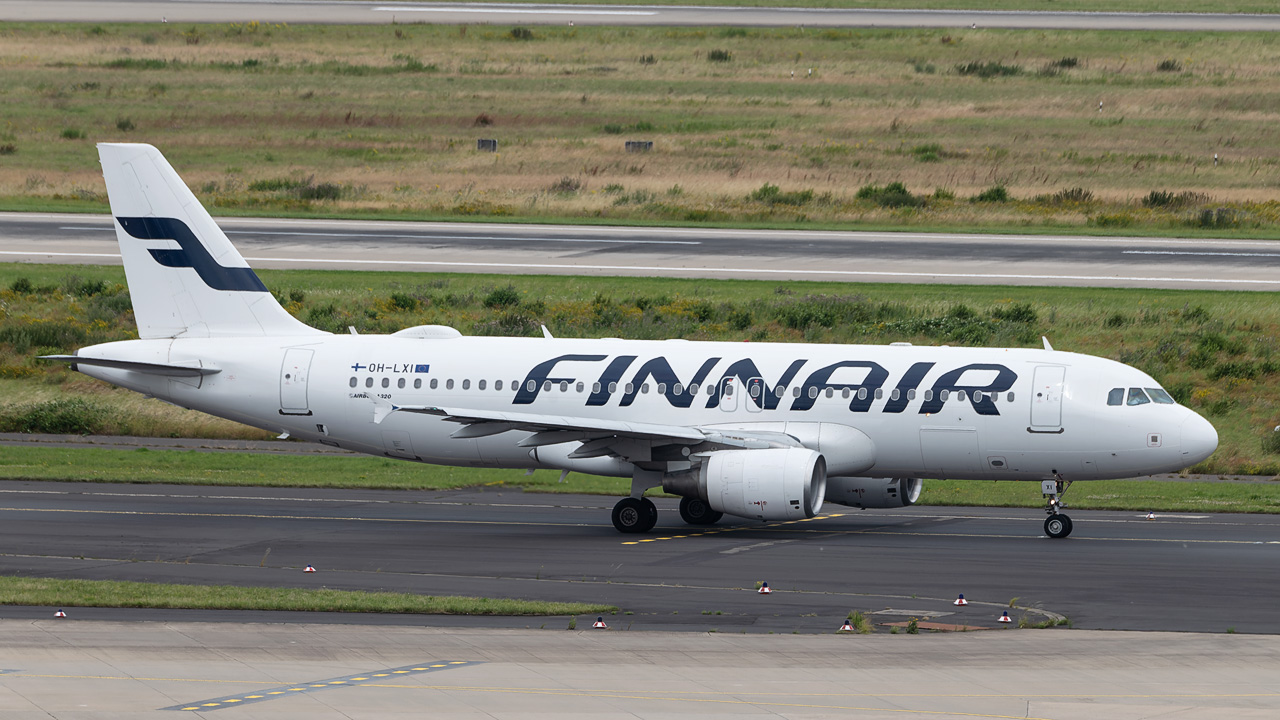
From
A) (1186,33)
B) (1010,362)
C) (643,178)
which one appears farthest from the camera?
(1186,33)

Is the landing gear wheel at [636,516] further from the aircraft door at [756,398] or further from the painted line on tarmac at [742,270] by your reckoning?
the painted line on tarmac at [742,270]

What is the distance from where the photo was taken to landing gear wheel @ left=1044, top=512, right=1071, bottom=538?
34.4 m

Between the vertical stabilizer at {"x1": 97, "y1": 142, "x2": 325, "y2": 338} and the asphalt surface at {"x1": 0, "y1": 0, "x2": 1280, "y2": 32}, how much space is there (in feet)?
351

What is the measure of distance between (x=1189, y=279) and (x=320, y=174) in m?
53.6

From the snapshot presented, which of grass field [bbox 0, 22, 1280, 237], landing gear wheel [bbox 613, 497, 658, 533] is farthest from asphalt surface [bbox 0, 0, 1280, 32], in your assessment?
landing gear wheel [bbox 613, 497, 658, 533]

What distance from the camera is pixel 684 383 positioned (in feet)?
120

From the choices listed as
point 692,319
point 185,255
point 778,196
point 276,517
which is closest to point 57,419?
point 185,255

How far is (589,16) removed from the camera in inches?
5910

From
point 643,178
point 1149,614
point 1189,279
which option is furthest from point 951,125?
point 1149,614

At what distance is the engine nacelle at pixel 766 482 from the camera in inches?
1307

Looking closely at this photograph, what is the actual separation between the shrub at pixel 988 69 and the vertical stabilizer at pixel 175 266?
9424 centimetres

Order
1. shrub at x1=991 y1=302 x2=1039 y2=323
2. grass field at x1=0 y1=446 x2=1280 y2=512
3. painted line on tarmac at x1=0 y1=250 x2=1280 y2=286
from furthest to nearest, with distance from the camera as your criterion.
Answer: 1. painted line on tarmac at x1=0 y1=250 x2=1280 y2=286
2. shrub at x1=991 y1=302 x2=1039 y2=323
3. grass field at x1=0 y1=446 x2=1280 y2=512

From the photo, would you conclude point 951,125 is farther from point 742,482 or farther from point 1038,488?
point 742,482

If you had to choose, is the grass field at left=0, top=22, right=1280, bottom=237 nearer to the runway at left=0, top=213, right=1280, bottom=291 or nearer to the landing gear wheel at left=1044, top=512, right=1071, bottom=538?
the runway at left=0, top=213, right=1280, bottom=291
